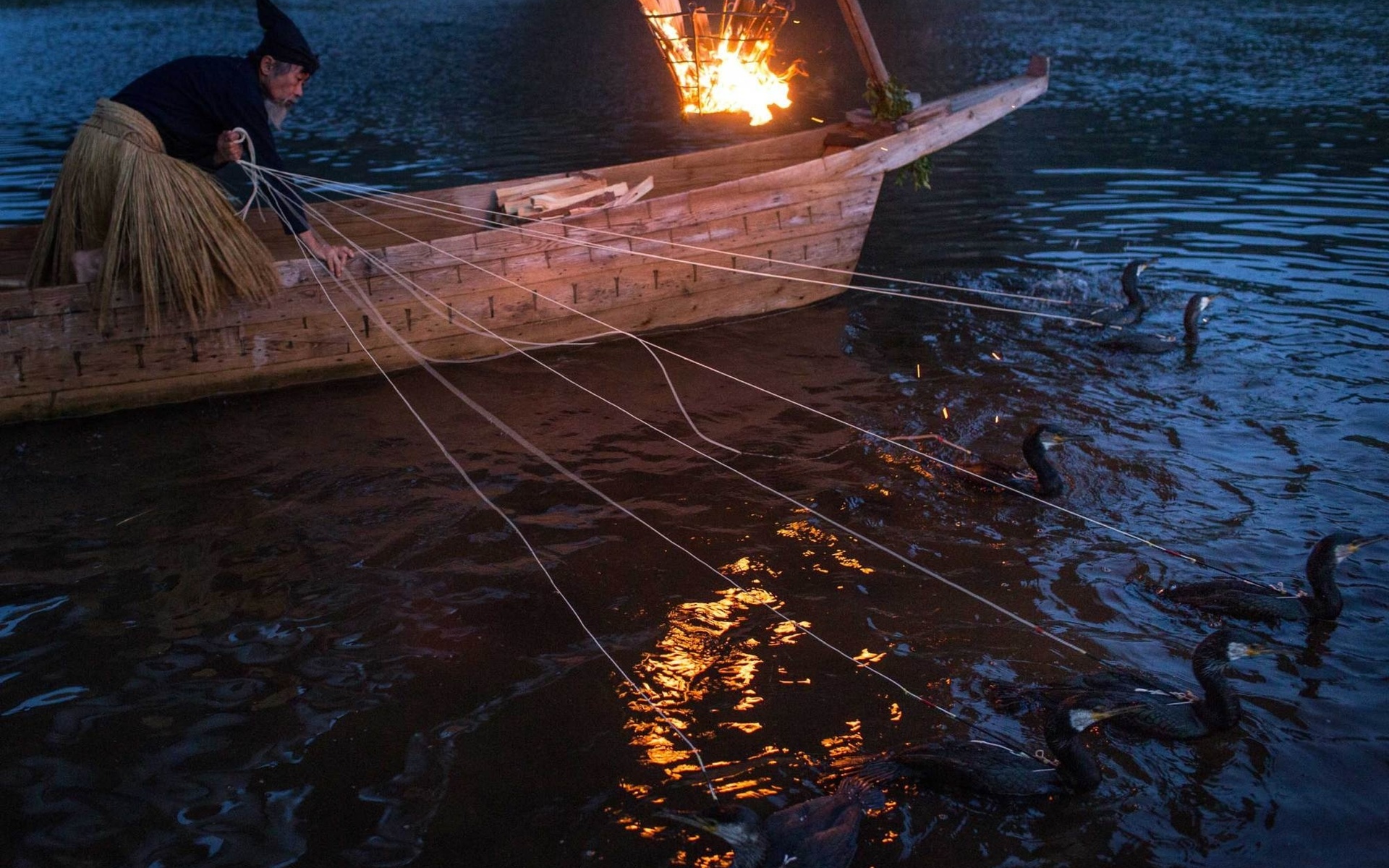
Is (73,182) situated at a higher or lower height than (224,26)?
lower

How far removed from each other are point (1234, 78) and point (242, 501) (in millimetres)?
19843

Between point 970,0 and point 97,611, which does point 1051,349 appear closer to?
point 97,611

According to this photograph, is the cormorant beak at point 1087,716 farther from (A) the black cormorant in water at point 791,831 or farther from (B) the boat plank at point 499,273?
(B) the boat plank at point 499,273

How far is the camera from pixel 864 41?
30.9ft

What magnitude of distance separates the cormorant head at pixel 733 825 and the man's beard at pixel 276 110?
5.51 metres

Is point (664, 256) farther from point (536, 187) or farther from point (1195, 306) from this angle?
point (1195, 306)

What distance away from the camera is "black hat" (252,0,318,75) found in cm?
667

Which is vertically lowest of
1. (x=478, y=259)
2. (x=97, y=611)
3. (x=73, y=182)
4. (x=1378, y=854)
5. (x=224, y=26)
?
(x=1378, y=854)

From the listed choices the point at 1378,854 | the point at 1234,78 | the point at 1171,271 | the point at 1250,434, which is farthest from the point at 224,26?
the point at 1378,854

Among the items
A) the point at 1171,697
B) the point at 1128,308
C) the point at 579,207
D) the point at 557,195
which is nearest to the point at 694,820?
the point at 1171,697

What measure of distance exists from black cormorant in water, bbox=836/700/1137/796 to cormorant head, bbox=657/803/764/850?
2.00 feet

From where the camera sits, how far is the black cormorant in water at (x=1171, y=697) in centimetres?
441

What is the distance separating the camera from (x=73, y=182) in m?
6.95

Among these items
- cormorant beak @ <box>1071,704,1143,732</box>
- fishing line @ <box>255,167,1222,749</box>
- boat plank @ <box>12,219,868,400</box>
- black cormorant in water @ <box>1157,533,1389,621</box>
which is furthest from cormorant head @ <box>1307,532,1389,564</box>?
boat plank @ <box>12,219,868,400</box>
